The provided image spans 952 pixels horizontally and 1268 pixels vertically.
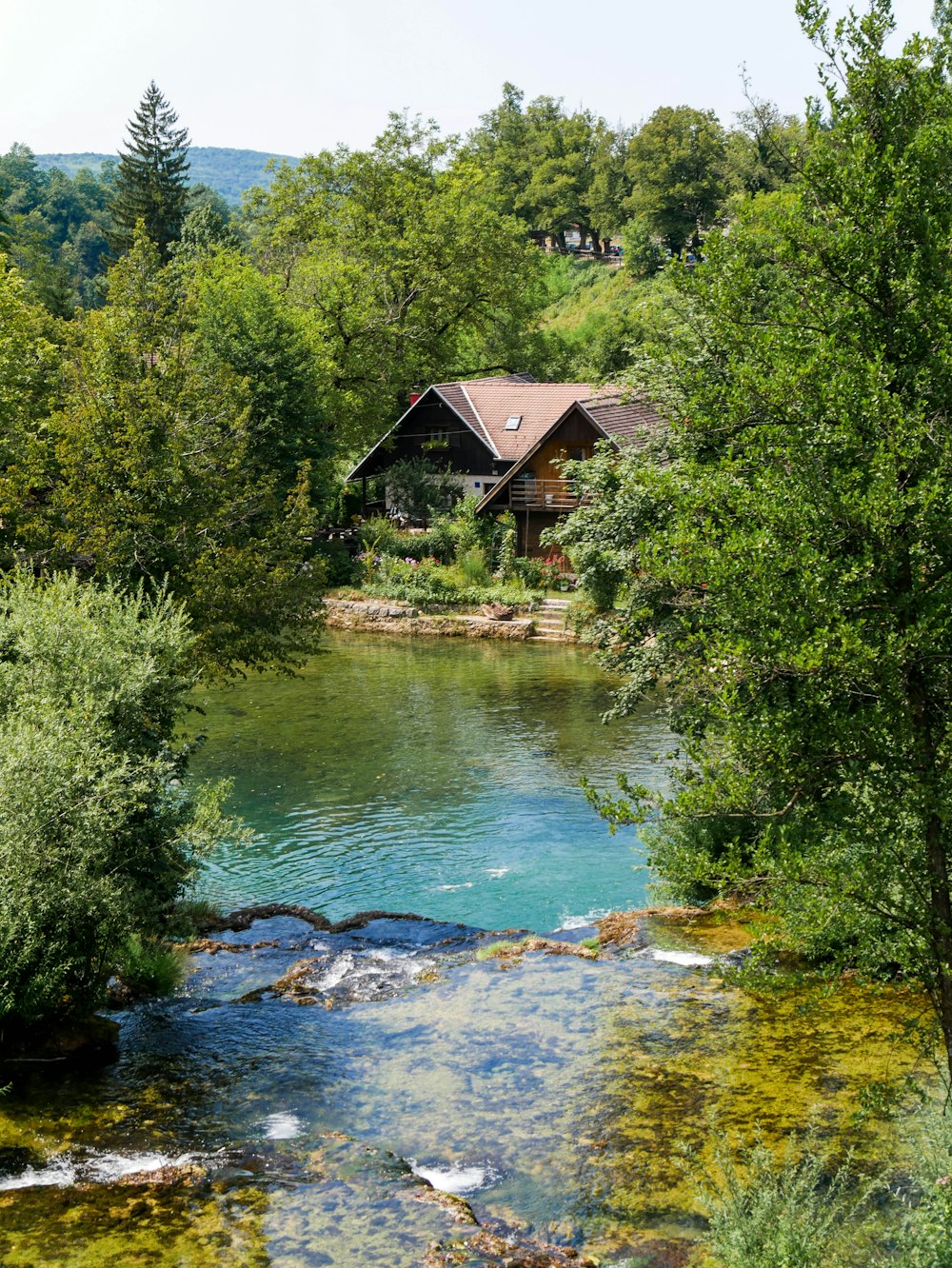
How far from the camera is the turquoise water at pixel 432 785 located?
1881cm

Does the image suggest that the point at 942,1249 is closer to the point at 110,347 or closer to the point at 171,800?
the point at 171,800

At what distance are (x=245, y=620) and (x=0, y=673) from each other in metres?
9.23

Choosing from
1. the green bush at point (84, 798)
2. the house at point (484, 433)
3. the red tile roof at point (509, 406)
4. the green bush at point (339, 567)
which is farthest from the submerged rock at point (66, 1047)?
the red tile roof at point (509, 406)

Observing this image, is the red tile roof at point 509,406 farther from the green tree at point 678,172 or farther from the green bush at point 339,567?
the green tree at point 678,172

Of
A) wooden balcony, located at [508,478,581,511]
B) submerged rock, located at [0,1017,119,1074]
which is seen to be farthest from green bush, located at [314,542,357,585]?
submerged rock, located at [0,1017,119,1074]

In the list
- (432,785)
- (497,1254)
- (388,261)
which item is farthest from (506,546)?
(497,1254)

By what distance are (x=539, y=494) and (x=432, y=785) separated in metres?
22.9

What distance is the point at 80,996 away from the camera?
11141 mm

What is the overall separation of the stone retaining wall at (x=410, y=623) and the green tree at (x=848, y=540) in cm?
3154

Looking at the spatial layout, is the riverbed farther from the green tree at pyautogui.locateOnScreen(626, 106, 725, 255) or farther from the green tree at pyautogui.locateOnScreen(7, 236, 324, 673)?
the green tree at pyautogui.locateOnScreen(626, 106, 725, 255)

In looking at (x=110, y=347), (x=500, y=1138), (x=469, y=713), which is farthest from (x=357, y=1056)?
(x=469, y=713)

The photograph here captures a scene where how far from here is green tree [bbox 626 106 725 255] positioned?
75.2m

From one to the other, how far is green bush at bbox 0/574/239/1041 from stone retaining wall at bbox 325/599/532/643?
24846mm

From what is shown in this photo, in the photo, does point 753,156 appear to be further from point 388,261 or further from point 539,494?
point 539,494
